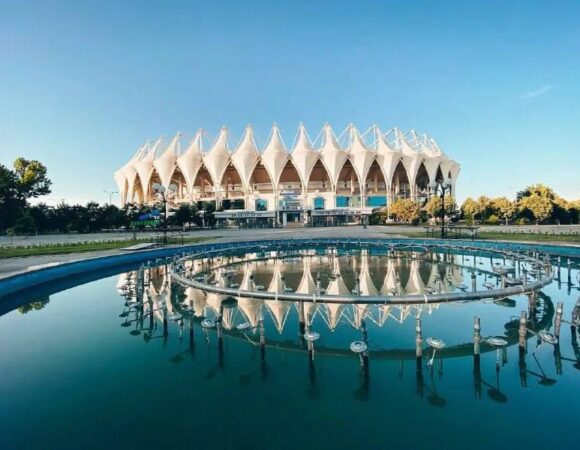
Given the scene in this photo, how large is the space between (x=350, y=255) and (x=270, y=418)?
19.0 meters

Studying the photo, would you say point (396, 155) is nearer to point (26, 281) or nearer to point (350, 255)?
point (350, 255)

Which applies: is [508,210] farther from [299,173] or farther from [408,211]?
[299,173]

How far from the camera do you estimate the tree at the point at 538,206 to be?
1922 inches

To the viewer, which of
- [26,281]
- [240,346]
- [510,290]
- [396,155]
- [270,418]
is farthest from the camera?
[396,155]

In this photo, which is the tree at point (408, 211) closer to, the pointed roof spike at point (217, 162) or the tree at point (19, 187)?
the pointed roof spike at point (217, 162)

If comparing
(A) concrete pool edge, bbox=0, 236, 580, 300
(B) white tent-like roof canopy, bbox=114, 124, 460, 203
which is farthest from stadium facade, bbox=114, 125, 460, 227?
(A) concrete pool edge, bbox=0, 236, 580, 300

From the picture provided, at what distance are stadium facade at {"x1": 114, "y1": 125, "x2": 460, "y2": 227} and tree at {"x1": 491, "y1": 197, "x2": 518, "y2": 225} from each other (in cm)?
2232

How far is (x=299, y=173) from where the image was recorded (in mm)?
72688

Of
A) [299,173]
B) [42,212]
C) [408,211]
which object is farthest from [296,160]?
[42,212]

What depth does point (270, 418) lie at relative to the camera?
5258mm

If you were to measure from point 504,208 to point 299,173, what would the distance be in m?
38.6

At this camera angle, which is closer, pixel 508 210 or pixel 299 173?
pixel 508 210

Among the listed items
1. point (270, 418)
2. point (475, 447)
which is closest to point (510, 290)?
point (475, 447)

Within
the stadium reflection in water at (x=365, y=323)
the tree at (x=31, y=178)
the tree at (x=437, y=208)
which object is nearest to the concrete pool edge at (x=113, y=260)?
the stadium reflection in water at (x=365, y=323)
